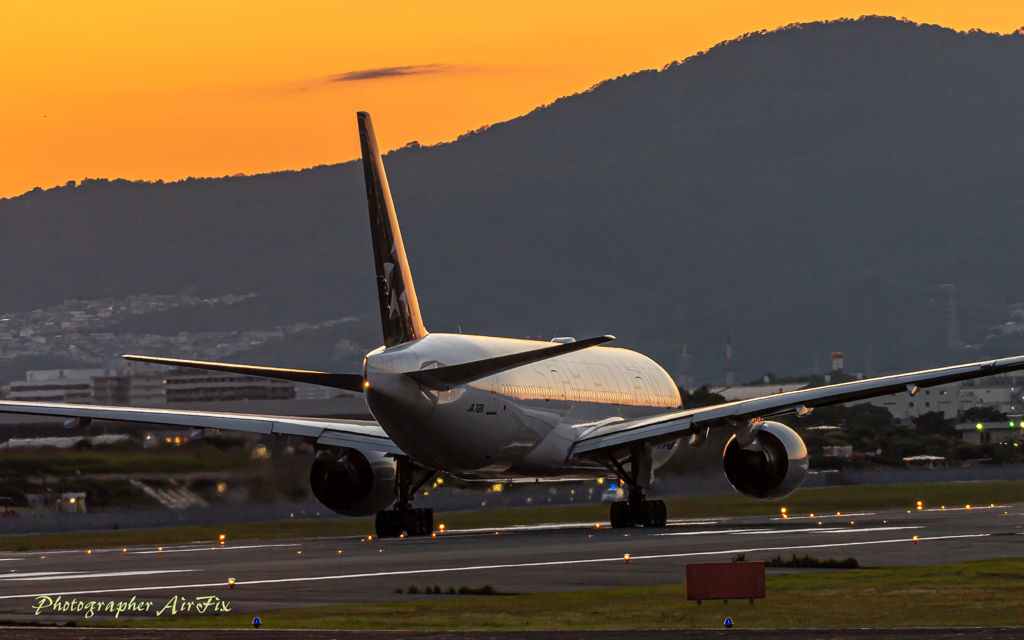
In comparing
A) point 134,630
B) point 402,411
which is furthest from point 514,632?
point 402,411

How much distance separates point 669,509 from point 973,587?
81.4ft

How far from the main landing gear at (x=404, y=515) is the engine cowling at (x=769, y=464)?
723 cm

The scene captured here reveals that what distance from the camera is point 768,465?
117 ft

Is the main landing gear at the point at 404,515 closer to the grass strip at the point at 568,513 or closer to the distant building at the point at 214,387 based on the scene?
the grass strip at the point at 568,513

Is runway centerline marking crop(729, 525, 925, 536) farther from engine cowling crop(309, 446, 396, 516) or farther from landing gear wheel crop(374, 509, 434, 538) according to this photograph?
engine cowling crop(309, 446, 396, 516)

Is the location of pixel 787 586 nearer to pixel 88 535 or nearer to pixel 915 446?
pixel 88 535

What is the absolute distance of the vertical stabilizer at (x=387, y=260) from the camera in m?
31.7

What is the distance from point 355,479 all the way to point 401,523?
249cm

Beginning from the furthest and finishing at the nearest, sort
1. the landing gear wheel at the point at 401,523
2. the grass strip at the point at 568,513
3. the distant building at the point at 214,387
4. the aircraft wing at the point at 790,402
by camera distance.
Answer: the distant building at the point at 214,387
the grass strip at the point at 568,513
the landing gear wheel at the point at 401,523
the aircraft wing at the point at 790,402

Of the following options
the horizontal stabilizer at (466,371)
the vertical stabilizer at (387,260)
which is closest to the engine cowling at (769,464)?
the horizontal stabilizer at (466,371)

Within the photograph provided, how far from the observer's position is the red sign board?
1562 centimetres

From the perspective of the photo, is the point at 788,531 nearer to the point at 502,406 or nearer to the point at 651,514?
the point at 651,514

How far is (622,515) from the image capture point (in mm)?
35531

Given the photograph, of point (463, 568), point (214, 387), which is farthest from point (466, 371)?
point (214, 387)
